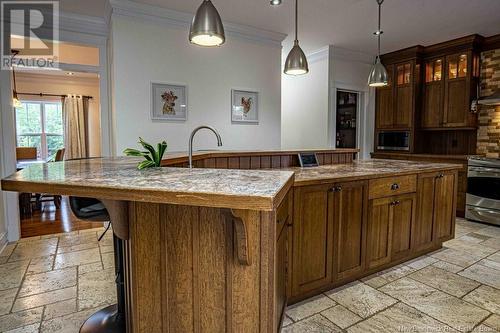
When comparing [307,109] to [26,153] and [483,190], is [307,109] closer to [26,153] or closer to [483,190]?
[483,190]

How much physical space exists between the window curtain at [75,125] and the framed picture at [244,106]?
16.9 feet

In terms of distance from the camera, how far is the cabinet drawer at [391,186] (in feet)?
8.17

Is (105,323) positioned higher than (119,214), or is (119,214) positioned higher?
(119,214)

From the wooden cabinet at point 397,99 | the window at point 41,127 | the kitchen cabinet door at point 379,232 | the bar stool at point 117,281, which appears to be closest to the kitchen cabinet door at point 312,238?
the kitchen cabinet door at point 379,232

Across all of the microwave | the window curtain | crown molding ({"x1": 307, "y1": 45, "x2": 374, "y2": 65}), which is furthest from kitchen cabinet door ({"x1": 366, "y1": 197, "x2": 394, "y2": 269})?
the window curtain

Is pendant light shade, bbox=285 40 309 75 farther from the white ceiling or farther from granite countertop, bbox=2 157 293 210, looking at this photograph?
granite countertop, bbox=2 157 293 210

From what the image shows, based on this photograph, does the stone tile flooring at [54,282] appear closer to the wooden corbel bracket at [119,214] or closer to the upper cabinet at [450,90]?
the wooden corbel bracket at [119,214]

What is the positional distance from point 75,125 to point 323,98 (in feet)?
19.8

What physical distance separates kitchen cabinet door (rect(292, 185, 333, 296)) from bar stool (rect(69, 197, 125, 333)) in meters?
1.13

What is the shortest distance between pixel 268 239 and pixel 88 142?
780cm

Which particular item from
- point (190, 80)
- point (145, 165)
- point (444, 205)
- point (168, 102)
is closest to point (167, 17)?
point (190, 80)

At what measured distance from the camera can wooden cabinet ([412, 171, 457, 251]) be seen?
9.61 ft

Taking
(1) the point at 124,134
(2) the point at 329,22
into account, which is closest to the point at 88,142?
(1) the point at 124,134

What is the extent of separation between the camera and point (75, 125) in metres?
7.46
